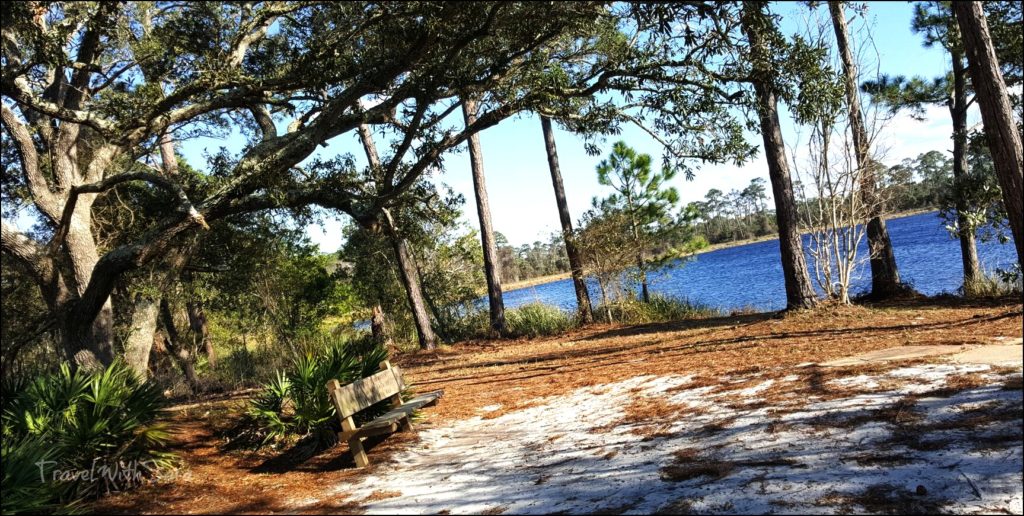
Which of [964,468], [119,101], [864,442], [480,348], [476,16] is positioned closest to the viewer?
[964,468]

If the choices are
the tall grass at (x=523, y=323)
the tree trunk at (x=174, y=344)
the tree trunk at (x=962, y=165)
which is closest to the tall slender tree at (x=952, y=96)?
the tree trunk at (x=962, y=165)

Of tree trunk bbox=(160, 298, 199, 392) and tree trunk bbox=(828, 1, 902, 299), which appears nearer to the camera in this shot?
tree trunk bbox=(828, 1, 902, 299)

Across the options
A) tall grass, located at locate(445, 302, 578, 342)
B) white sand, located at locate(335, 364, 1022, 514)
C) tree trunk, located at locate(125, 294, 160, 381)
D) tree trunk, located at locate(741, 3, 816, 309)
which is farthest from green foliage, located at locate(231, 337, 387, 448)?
tall grass, located at locate(445, 302, 578, 342)

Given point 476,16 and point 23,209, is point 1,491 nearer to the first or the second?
point 476,16

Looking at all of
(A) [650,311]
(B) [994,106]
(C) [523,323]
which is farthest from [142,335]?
(A) [650,311]

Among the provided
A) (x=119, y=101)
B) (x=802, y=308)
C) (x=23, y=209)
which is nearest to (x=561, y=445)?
(x=119, y=101)

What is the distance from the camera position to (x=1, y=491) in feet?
13.3

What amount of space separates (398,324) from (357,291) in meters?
2.19

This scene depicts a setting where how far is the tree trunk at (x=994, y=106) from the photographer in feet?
17.2

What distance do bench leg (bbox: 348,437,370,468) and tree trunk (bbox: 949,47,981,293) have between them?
39.5 feet

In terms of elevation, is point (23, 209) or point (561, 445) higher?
point (23, 209)

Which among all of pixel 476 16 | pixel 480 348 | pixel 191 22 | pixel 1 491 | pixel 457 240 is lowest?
pixel 480 348

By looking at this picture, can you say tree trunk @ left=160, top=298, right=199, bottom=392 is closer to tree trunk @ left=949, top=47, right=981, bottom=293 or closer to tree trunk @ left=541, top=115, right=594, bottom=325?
tree trunk @ left=541, top=115, right=594, bottom=325

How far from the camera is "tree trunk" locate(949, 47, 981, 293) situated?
12.4 m
